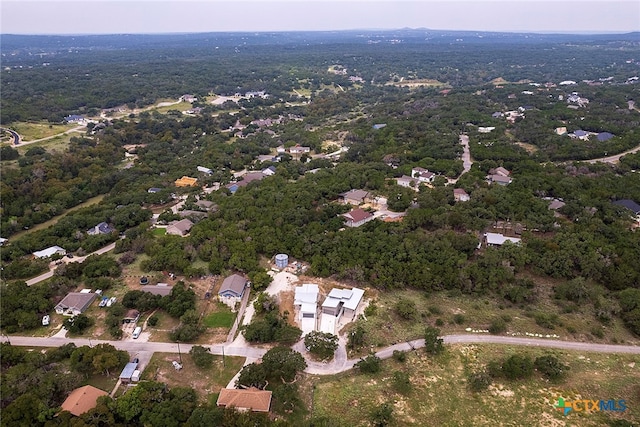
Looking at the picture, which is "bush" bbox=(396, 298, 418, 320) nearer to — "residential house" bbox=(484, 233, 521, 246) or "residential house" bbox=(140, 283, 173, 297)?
"residential house" bbox=(484, 233, 521, 246)

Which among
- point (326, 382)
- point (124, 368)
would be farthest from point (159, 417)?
point (326, 382)

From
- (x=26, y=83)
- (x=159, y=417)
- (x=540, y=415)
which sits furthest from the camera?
(x=26, y=83)

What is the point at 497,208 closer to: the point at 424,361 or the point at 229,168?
the point at 424,361

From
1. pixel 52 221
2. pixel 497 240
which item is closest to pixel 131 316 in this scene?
pixel 52 221

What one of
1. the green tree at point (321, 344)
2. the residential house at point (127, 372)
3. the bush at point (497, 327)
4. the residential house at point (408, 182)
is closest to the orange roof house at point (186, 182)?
the residential house at point (408, 182)

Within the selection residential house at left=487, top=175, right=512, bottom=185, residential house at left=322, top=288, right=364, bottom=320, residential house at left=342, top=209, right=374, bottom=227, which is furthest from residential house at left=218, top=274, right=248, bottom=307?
residential house at left=487, top=175, right=512, bottom=185

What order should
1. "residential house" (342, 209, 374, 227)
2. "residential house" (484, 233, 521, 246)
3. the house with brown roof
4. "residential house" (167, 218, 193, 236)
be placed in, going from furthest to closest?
→ "residential house" (342, 209, 374, 227)
"residential house" (167, 218, 193, 236)
"residential house" (484, 233, 521, 246)
the house with brown roof

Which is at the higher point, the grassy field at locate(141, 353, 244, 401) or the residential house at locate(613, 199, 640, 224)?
the residential house at locate(613, 199, 640, 224)
